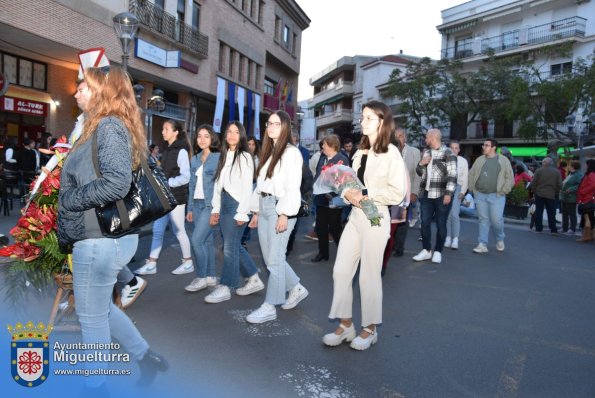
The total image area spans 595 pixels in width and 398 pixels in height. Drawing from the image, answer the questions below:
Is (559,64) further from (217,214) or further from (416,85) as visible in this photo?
(217,214)

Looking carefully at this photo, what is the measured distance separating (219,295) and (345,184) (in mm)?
2047

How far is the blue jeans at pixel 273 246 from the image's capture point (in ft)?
14.6

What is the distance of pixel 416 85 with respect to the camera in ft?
125

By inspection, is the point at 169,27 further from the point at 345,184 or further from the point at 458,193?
the point at 345,184

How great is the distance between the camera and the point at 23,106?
54.2 feet

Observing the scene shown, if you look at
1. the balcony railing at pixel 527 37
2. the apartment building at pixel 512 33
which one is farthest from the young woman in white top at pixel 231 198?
the balcony railing at pixel 527 37

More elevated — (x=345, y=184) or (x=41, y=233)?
(x=345, y=184)

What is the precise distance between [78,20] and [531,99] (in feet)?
89.4

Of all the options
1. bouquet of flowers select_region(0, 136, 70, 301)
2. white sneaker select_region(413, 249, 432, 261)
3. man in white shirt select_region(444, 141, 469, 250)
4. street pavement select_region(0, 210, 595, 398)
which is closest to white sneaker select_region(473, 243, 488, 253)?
man in white shirt select_region(444, 141, 469, 250)

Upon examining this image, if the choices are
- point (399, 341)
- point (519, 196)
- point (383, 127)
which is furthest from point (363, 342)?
point (519, 196)

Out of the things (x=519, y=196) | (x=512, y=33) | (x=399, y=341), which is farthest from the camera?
(x=512, y=33)

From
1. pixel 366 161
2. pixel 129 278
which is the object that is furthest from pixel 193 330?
pixel 366 161

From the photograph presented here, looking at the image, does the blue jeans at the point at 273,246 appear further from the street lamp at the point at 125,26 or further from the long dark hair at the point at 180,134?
the street lamp at the point at 125,26

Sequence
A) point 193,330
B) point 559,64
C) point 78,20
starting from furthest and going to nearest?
point 559,64, point 78,20, point 193,330
